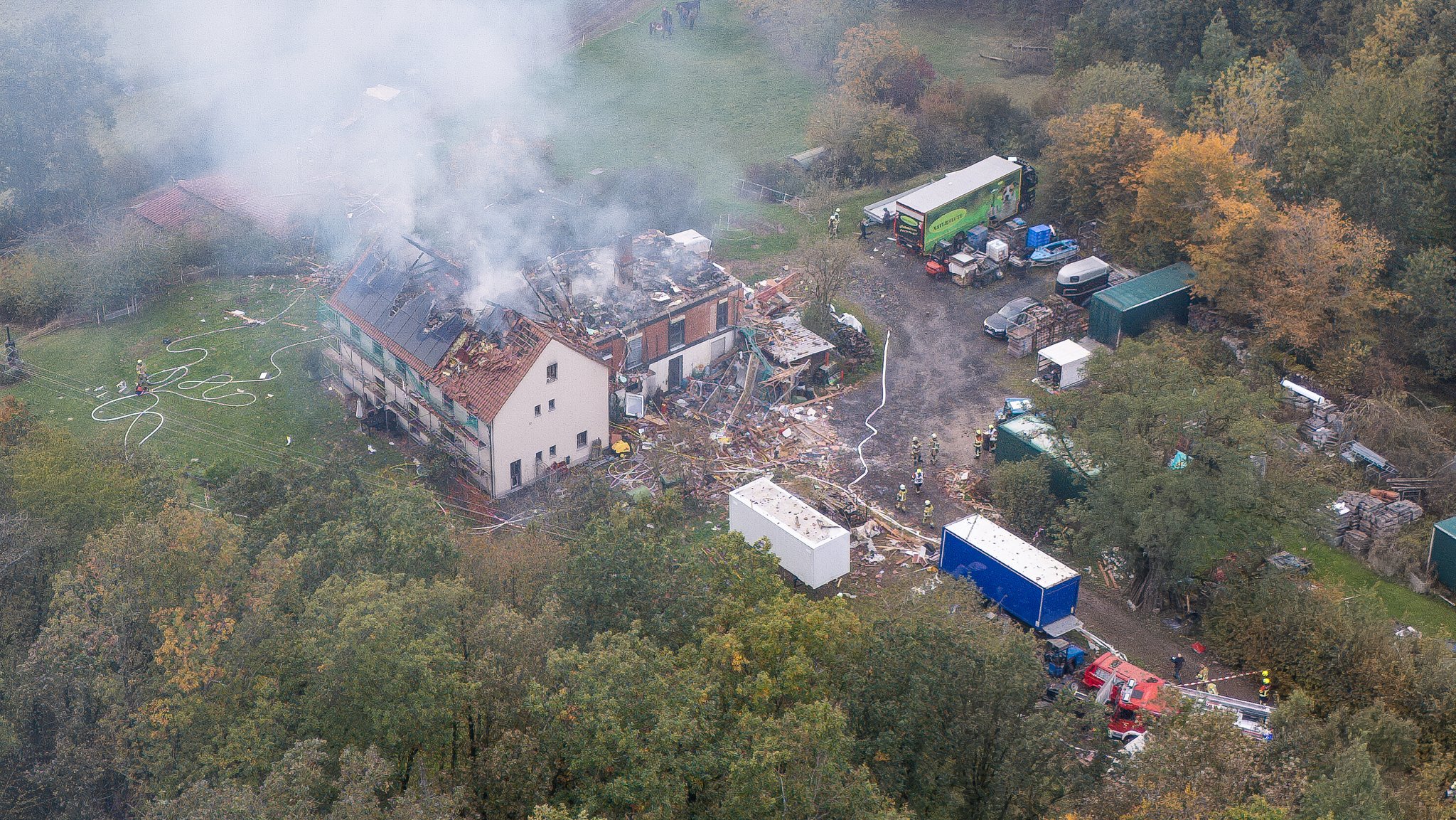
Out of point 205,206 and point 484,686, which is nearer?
point 484,686

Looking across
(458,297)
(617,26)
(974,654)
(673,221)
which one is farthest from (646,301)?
(617,26)

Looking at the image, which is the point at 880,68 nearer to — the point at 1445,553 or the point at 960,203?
the point at 960,203

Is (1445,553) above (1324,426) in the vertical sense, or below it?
above

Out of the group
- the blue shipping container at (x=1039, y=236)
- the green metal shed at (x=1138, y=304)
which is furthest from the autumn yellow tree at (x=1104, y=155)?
the green metal shed at (x=1138, y=304)

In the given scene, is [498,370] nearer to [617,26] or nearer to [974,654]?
[974,654]

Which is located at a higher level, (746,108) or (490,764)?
(490,764)

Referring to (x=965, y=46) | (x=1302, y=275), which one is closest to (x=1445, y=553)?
(x=1302, y=275)
